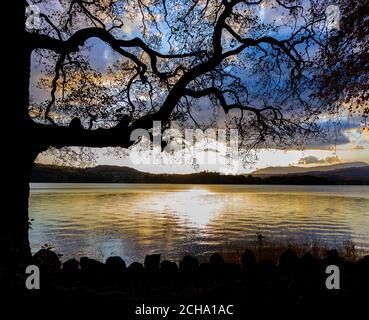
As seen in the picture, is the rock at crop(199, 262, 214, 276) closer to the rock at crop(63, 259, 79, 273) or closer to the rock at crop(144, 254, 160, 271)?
the rock at crop(144, 254, 160, 271)

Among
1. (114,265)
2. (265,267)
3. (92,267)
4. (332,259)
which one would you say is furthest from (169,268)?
(332,259)

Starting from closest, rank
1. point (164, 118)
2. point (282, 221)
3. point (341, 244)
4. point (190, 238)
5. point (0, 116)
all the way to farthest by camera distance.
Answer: point (0, 116) < point (164, 118) < point (341, 244) < point (190, 238) < point (282, 221)

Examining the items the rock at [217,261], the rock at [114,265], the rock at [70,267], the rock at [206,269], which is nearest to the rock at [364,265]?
the rock at [217,261]

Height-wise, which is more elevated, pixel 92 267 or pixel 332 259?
pixel 332 259

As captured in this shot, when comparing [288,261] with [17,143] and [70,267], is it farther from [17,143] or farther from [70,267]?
[17,143]

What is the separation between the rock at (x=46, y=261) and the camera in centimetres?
804

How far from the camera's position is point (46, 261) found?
334 inches

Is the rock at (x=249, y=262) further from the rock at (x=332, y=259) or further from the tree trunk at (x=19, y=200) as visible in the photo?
the tree trunk at (x=19, y=200)

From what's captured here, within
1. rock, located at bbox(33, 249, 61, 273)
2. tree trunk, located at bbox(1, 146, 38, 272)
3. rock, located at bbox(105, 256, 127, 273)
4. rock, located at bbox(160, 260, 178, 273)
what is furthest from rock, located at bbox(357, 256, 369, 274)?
tree trunk, located at bbox(1, 146, 38, 272)
